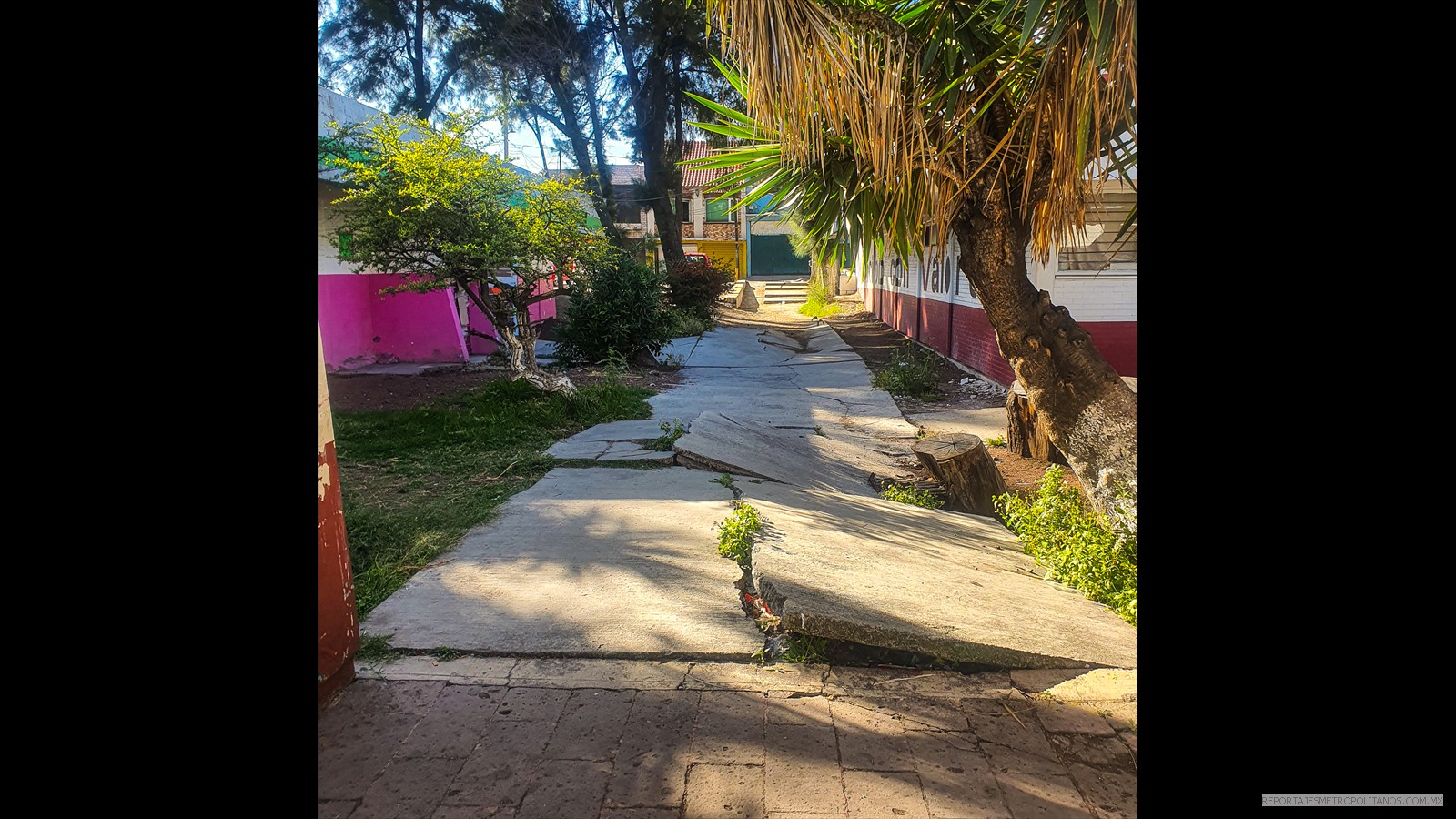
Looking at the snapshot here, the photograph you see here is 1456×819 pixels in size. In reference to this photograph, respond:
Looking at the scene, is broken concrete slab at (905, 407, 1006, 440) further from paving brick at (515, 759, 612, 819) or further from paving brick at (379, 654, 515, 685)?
paving brick at (515, 759, 612, 819)

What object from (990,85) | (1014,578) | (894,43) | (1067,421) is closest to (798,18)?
(894,43)

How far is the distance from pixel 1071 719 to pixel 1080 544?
195 cm

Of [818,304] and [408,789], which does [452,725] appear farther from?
[818,304]

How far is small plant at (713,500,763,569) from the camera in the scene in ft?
15.0

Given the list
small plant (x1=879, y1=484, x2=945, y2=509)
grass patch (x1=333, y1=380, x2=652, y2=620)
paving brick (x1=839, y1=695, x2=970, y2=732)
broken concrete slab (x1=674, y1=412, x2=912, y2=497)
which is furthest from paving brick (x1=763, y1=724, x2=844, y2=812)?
small plant (x1=879, y1=484, x2=945, y2=509)

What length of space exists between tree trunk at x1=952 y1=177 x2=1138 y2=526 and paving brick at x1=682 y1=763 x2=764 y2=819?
105 inches

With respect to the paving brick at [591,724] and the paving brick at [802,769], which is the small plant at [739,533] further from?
the paving brick at [802,769]

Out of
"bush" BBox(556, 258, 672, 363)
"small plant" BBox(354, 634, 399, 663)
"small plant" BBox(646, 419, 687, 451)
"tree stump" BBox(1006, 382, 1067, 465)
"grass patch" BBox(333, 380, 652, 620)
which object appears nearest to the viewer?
"small plant" BBox(354, 634, 399, 663)

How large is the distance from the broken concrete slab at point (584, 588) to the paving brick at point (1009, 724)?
2.88 ft

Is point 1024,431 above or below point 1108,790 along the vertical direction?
above

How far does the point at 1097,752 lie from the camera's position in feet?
9.31

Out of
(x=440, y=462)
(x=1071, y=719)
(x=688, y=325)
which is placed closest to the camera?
(x=1071, y=719)

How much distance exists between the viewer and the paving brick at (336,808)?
95.8 inches

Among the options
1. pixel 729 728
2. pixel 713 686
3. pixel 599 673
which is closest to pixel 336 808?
pixel 599 673
